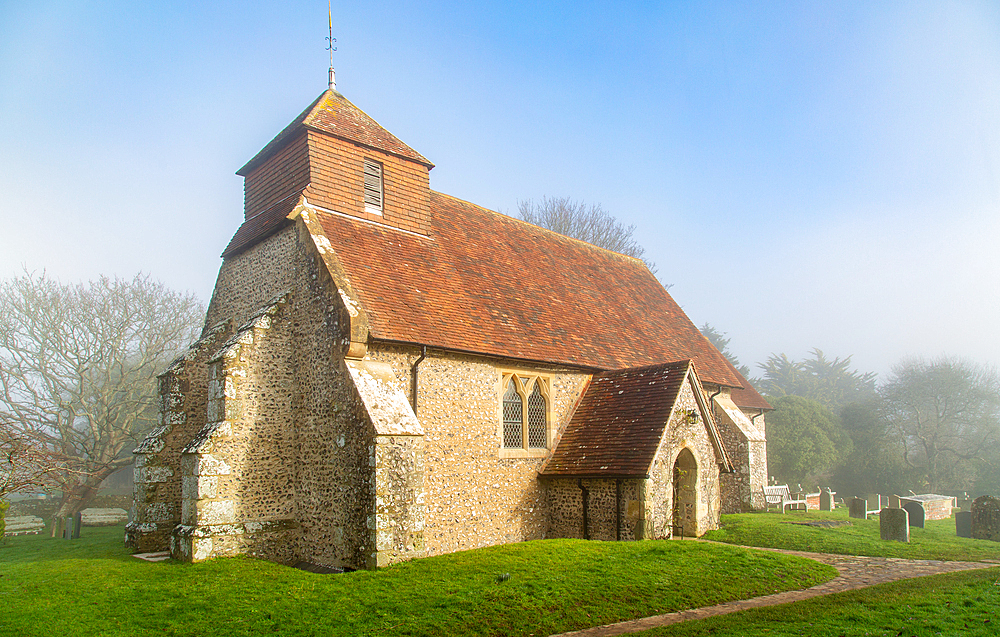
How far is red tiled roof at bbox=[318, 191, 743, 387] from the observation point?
14484mm

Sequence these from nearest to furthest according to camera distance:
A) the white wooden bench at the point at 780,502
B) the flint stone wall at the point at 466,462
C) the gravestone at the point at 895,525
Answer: the flint stone wall at the point at 466,462 < the gravestone at the point at 895,525 < the white wooden bench at the point at 780,502

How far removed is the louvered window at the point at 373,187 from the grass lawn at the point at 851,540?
11841mm

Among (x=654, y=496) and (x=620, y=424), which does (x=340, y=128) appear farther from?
(x=654, y=496)

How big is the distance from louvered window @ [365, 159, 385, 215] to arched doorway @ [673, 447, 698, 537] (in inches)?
391

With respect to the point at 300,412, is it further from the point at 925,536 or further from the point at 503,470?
the point at 925,536

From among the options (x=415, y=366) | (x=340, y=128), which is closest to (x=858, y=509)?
(x=415, y=366)

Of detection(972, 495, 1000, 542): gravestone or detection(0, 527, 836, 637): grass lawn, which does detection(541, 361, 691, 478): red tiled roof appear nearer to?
detection(0, 527, 836, 637): grass lawn

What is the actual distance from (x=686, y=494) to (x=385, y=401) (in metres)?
8.12

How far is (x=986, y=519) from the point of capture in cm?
1652

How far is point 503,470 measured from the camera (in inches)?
584

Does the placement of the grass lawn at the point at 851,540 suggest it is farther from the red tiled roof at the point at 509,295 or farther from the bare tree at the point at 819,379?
the bare tree at the point at 819,379

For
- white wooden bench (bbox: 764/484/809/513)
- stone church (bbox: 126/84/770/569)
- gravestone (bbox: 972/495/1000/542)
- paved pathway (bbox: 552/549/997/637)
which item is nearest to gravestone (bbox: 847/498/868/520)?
white wooden bench (bbox: 764/484/809/513)

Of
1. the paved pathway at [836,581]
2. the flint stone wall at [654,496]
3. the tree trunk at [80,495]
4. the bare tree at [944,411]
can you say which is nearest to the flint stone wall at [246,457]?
the flint stone wall at [654,496]

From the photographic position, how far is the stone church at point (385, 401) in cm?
1225
